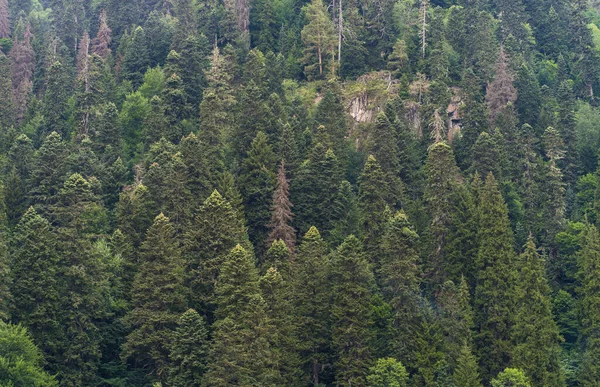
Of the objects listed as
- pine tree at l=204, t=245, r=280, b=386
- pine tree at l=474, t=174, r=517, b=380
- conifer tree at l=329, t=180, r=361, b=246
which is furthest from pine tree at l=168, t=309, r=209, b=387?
pine tree at l=474, t=174, r=517, b=380

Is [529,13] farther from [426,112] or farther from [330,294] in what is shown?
[330,294]

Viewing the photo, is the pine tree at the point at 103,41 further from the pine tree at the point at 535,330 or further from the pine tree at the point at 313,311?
the pine tree at the point at 535,330

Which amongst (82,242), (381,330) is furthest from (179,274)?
(381,330)

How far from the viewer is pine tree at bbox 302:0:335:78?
10850 cm

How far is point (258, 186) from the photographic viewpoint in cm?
8238

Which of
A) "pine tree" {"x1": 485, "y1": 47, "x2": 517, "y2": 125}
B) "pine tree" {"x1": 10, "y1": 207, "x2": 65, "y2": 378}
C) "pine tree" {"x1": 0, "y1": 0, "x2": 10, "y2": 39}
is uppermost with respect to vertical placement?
"pine tree" {"x1": 0, "y1": 0, "x2": 10, "y2": 39}

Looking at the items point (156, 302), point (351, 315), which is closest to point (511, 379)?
point (351, 315)

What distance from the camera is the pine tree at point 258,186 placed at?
80625 millimetres

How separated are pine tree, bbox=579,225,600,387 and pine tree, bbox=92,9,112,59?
73033 mm

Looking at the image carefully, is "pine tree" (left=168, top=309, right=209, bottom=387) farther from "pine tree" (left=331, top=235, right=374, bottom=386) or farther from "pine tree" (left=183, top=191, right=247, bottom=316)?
"pine tree" (left=331, top=235, right=374, bottom=386)

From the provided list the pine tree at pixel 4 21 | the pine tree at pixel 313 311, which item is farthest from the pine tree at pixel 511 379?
the pine tree at pixel 4 21

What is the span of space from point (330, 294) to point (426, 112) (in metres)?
→ 35.8

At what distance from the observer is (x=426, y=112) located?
314 feet

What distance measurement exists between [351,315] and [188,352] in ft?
42.3
